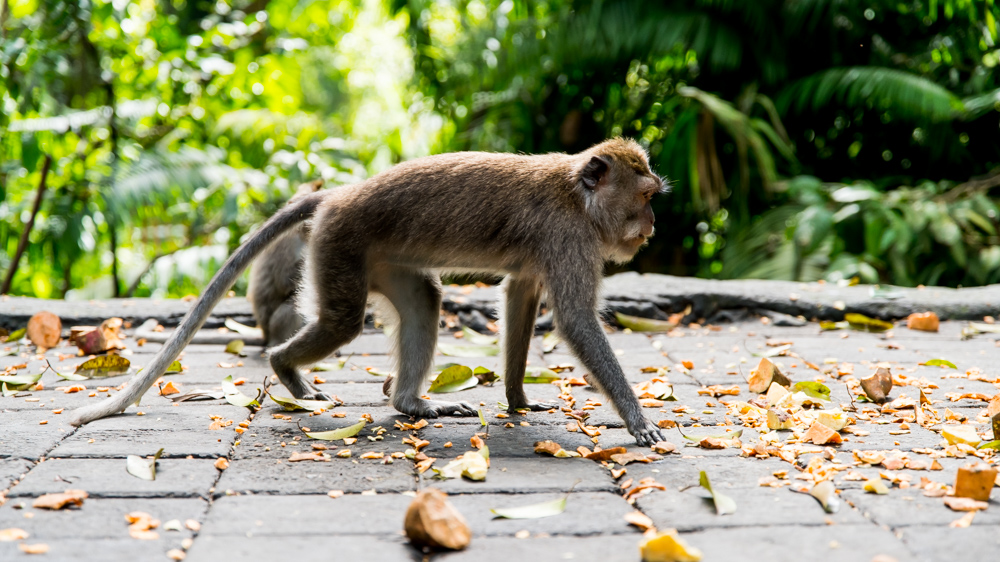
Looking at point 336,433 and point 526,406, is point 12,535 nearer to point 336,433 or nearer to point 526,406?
point 336,433

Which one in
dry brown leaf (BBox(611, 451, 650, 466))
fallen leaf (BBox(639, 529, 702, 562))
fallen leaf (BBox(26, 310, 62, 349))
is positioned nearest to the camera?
fallen leaf (BBox(639, 529, 702, 562))

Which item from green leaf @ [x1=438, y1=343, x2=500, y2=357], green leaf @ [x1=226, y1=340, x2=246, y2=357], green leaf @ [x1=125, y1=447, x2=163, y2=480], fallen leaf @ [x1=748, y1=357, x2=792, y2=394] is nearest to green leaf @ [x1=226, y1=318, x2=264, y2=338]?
green leaf @ [x1=226, y1=340, x2=246, y2=357]

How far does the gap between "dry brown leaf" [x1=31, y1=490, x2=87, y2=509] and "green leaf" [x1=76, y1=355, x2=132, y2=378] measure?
1.95 meters

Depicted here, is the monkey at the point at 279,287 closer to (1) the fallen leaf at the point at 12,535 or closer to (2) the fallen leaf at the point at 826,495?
(1) the fallen leaf at the point at 12,535

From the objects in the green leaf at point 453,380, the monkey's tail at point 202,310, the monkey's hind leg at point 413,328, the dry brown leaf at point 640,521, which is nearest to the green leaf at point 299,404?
the monkey's hind leg at point 413,328

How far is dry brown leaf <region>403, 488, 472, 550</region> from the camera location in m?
2.15

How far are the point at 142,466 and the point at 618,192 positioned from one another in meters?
2.13

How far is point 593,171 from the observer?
12.1 ft

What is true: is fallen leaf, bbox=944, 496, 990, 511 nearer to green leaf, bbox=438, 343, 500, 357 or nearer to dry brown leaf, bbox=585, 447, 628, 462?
dry brown leaf, bbox=585, 447, 628, 462

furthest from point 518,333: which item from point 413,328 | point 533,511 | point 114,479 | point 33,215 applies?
point 33,215

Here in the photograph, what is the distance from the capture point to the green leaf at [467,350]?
498 centimetres

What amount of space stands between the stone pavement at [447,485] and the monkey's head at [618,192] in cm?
77

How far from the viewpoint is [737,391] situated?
400 centimetres

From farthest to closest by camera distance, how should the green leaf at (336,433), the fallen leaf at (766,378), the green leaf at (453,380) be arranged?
the green leaf at (453,380)
the fallen leaf at (766,378)
the green leaf at (336,433)
